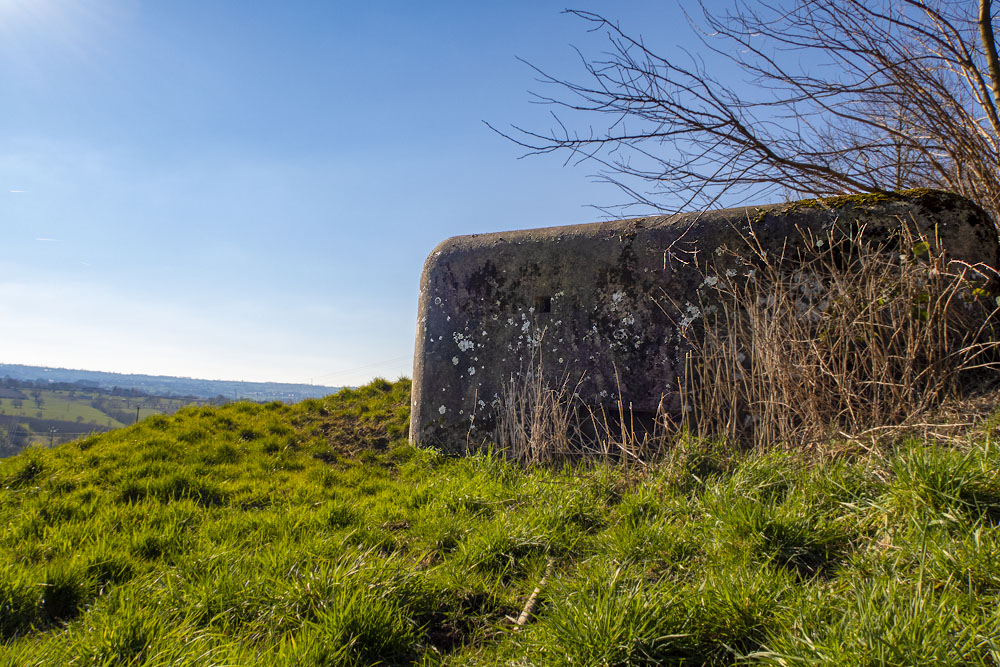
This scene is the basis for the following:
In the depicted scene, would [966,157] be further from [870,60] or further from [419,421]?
[419,421]

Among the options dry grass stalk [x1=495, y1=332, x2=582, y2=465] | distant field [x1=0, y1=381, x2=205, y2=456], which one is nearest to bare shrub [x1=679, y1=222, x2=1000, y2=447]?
dry grass stalk [x1=495, y1=332, x2=582, y2=465]

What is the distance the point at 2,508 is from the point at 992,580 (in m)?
5.49

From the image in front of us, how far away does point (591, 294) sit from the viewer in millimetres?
4453

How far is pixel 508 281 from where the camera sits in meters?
4.81

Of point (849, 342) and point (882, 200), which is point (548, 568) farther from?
point (882, 200)

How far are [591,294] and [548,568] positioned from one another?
250cm

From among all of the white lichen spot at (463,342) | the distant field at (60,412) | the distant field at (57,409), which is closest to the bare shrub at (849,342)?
the white lichen spot at (463,342)

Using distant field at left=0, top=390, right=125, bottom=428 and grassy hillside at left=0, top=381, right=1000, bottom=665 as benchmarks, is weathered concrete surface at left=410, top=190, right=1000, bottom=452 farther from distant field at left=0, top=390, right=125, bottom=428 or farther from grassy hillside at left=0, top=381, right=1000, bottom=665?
distant field at left=0, top=390, right=125, bottom=428

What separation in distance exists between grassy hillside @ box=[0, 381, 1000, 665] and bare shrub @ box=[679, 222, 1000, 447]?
0.42m

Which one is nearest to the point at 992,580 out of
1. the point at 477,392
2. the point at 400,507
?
the point at 400,507

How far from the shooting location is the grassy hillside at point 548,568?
1677 millimetres

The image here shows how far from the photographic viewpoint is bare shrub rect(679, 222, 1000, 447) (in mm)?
3115

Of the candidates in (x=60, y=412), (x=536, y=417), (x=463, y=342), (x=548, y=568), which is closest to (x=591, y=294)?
(x=536, y=417)

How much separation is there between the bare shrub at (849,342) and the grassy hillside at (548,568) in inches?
16.7
